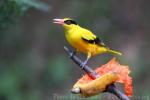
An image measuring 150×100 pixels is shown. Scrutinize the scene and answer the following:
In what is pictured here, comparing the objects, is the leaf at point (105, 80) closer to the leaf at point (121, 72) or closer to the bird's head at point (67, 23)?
the leaf at point (121, 72)

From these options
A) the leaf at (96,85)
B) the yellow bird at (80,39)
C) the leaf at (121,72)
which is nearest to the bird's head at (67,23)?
the yellow bird at (80,39)

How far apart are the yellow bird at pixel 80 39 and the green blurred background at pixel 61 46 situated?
12.8 feet

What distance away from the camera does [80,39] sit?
1922 millimetres

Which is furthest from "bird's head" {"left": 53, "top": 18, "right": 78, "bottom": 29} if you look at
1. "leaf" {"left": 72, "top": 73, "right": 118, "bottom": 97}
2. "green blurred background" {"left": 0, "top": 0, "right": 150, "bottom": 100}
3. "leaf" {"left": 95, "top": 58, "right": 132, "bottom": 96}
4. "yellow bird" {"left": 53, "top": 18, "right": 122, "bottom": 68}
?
"green blurred background" {"left": 0, "top": 0, "right": 150, "bottom": 100}

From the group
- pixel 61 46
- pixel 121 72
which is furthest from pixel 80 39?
pixel 61 46

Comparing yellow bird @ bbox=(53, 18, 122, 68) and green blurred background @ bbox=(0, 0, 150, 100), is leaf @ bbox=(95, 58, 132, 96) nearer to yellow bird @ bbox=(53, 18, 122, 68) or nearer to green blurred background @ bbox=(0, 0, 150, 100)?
yellow bird @ bbox=(53, 18, 122, 68)

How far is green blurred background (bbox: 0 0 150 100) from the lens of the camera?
6.26 m

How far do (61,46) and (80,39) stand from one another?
5554 millimetres

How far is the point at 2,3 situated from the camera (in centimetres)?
293

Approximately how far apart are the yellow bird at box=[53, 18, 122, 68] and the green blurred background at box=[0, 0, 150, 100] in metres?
3.89

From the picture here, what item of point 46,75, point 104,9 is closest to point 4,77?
point 46,75

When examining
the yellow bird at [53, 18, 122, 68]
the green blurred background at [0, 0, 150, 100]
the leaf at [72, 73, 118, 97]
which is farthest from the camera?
the green blurred background at [0, 0, 150, 100]

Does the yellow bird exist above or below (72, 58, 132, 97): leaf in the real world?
below

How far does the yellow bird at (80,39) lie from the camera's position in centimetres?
181
